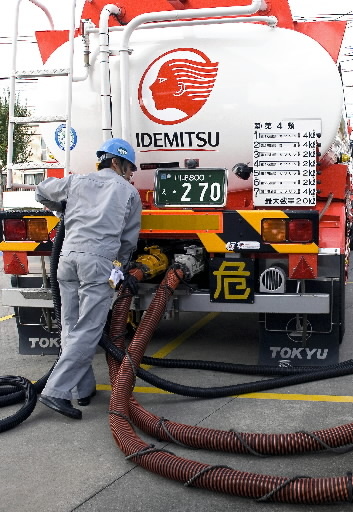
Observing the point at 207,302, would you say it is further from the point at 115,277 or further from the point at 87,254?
the point at 87,254

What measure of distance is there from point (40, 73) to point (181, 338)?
8.91 ft

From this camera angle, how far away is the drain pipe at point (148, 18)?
15.8ft

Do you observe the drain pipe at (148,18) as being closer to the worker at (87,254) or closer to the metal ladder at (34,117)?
the metal ladder at (34,117)

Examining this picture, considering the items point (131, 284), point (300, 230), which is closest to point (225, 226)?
point (300, 230)

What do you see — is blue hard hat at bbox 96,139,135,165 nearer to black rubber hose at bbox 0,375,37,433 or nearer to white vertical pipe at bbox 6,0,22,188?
white vertical pipe at bbox 6,0,22,188

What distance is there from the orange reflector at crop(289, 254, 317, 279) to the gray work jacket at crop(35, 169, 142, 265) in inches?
45.9

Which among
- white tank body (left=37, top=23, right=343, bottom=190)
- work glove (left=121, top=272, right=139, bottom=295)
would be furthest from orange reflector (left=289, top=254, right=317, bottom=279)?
work glove (left=121, top=272, right=139, bottom=295)

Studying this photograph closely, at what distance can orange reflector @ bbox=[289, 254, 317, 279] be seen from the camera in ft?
15.9

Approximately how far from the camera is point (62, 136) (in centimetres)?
564

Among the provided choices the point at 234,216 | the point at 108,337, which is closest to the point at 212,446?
the point at 108,337

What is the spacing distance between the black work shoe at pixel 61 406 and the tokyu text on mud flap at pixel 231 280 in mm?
1364

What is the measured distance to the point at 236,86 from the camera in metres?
5.07

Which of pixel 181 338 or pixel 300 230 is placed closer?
pixel 300 230

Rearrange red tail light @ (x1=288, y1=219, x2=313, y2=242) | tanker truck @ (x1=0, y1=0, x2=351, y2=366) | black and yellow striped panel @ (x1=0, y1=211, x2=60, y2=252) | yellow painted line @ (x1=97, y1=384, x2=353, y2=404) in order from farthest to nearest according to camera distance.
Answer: black and yellow striped panel @ (x1=0, y1=211, x2=60, y2=252) < tanker truck @ (x1=0, y1=0, x2=351, y2=366) < red tail light @ (x1=288, y1=219, x2=313, y2=242) < yellow painted line @ (x1=97, y1=384, x2=353, y2=404)
